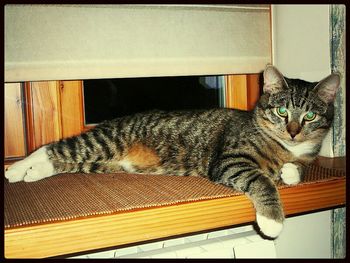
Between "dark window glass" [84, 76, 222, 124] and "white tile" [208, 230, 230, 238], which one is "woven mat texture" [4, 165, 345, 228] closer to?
"white tile" [208, 230, 230, 238]

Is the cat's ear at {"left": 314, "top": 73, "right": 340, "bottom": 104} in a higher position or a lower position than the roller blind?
lower

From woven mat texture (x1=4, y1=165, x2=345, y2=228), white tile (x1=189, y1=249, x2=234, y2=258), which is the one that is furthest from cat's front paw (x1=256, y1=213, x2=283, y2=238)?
white tile (x1=189, y1=249, x2=234, y2=258)

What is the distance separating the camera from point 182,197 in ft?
3.49

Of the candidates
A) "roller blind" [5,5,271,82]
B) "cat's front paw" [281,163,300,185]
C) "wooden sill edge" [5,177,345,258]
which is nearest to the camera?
"wooden sill edge" [5,177,345,258]

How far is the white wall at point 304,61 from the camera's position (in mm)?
1590

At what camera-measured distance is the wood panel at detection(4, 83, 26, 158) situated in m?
1.55

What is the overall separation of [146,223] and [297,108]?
0.77 meters

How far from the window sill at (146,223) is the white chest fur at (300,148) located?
181 millimetres

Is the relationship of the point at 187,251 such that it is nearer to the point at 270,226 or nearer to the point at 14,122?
the point at 270,226

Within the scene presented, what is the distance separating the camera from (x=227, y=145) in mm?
1382

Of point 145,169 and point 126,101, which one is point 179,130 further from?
point 126,101

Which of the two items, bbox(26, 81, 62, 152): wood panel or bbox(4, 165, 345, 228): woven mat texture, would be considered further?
bbox(26, 81, 62, 152): wood panel

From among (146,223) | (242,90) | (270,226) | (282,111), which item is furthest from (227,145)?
(242,90)

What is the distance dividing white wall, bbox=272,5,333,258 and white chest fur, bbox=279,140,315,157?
33 cm
